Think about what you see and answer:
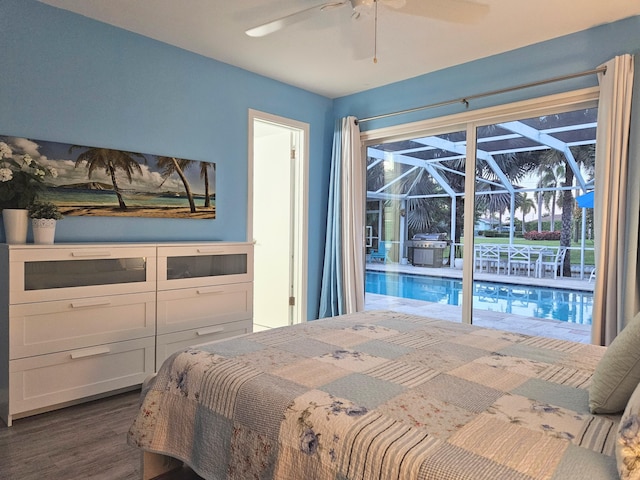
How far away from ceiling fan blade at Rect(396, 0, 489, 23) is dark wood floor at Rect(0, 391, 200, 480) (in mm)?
2436

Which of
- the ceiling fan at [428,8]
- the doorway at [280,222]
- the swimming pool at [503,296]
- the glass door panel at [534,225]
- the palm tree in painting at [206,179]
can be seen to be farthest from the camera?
the doorway at [280,222]

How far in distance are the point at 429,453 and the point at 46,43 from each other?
3153 mm

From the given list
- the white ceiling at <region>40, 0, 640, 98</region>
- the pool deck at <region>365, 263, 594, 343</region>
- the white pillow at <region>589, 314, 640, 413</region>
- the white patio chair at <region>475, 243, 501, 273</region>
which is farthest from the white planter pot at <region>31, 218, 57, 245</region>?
the white patio chair at <region>475, 243, 501, 273</region>

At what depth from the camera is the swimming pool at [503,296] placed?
3341 mm

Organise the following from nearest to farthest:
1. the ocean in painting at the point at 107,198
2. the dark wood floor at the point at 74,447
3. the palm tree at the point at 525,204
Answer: the dark wood floor at the point at 74,447
the ocean in painting at the point at 107,198
the palm tree at the point at 525,204

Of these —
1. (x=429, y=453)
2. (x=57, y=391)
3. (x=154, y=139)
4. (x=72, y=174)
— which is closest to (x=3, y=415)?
(x=57, y=391)

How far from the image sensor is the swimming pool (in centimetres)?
334

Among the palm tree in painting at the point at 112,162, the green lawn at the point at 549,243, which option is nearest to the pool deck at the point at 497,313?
the green lawn at the point at 549,243

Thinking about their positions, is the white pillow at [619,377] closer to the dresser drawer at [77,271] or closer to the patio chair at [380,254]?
the dresser drawer at [77,271]

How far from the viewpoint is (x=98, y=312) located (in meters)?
2.73

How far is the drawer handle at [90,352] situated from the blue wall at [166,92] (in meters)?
0.75

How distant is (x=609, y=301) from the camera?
2850mm

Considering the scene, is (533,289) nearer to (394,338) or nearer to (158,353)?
(394,338)

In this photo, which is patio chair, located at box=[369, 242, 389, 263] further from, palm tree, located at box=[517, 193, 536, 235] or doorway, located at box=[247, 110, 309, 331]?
palm tree, located at box=[517, 193, 536, 235]
